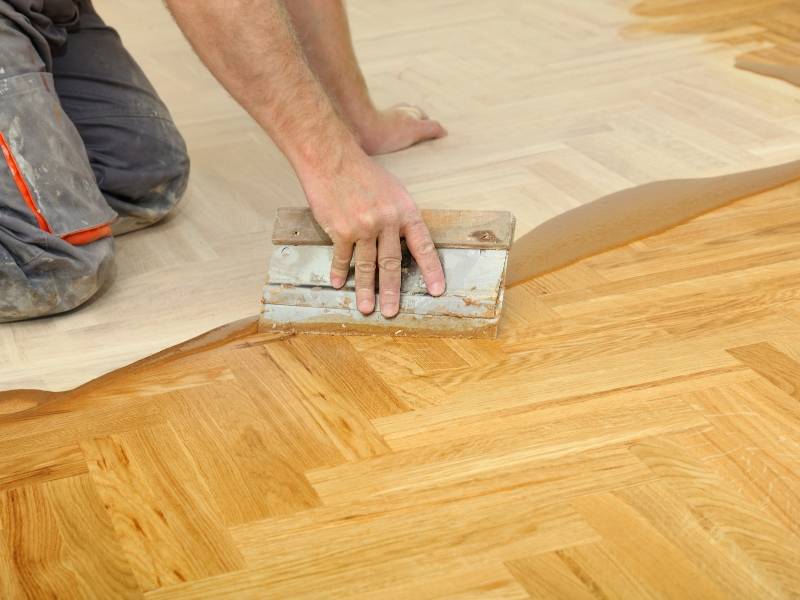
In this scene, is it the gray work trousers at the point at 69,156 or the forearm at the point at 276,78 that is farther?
the gray work trousers at the point at 69,156

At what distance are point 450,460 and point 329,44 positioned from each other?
3.60 ft

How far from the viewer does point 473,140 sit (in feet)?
7.14

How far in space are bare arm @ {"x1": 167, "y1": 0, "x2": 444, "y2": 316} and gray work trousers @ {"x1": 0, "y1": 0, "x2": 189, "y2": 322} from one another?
320mm

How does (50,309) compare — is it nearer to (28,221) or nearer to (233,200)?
(28,221)

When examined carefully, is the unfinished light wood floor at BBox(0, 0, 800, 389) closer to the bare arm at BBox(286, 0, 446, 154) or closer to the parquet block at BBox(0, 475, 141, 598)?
the bare arm at BBox(286, 0, 446, 154)

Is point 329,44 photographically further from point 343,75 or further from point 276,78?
point 276,78

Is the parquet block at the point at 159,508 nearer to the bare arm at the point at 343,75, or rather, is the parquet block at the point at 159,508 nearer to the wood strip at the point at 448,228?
the wood strip at the point at 448,228

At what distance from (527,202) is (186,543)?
3.31ft

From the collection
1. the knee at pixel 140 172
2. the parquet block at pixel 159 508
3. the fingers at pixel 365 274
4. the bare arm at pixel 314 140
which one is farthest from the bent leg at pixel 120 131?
the parquet block at pixel 159 508

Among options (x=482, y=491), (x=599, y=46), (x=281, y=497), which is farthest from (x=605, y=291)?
(x=599, y=46)

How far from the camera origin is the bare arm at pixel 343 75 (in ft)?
6.59

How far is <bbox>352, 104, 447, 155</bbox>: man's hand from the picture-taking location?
2.12m

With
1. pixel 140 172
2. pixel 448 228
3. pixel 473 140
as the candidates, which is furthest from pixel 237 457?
pixel 473 140

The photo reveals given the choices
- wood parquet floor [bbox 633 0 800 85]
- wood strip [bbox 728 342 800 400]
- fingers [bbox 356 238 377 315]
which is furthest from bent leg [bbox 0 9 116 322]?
wood parquet floor [bbox 633 0 800 85]
